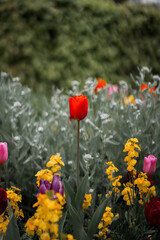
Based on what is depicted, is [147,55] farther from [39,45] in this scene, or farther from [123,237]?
[123,237]

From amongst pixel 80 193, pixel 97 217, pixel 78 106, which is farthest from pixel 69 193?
pixel 78 106

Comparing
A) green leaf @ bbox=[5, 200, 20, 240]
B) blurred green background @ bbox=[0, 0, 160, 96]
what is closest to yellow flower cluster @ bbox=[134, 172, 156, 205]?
green leaf @ bbox=[5, 200, 20, 240]

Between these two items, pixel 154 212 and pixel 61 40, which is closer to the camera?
pixel 154 212

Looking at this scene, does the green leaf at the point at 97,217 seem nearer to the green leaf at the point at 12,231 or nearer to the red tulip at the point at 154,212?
the red tulip at the point at 154,212

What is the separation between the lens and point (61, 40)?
4781 mm

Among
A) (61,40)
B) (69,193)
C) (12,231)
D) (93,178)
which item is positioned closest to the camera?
(12,231)

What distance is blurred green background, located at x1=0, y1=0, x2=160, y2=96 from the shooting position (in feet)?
15.3

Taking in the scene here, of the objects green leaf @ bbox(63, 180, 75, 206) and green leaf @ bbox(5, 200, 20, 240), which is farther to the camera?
green leaf @ bbox(63, 180, 75, 206)

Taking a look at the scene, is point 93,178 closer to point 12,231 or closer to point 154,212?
point 154,212

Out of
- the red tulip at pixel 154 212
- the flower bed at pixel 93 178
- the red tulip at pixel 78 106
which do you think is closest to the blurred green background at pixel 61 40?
the flower bed at pixel 93 178

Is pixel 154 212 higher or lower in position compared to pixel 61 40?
lower

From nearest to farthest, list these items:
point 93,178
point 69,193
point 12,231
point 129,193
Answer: point 12,231
point 69,193
point 129,193
point 93,178

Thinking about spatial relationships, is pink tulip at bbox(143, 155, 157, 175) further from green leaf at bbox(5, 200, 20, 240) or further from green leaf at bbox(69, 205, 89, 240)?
green leaf at bbox(5, 200, 20, 240)

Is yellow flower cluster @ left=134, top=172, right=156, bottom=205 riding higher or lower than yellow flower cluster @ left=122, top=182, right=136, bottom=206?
higher
